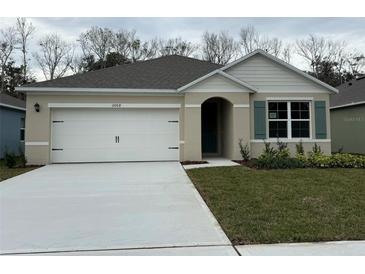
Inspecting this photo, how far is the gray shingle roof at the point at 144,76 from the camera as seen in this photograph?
1318 centimetres

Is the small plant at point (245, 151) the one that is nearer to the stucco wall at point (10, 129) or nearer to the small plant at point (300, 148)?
the small plant at point (300, 148)

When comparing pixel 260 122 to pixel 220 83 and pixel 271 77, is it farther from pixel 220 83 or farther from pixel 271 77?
pixel 220 83

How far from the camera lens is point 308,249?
13.1 feet

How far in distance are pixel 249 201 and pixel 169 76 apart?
30.8ft

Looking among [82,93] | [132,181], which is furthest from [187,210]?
[82,93]

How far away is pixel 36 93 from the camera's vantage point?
12.8m

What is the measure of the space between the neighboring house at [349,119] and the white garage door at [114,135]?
9.16m

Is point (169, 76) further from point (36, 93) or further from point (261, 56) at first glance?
point (36, 93)

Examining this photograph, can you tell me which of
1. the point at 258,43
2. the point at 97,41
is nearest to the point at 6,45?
the point at 97,41

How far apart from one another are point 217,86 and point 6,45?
26.1m

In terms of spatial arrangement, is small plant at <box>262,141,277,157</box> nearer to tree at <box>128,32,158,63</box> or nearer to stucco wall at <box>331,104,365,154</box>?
stucco wall at <box>331,104,365,154</box>

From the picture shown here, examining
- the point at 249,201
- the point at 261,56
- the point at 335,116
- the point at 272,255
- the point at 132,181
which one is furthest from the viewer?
the point at 335,116

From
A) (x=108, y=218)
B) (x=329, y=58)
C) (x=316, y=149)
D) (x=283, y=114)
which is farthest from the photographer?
(x=329, y=58)
